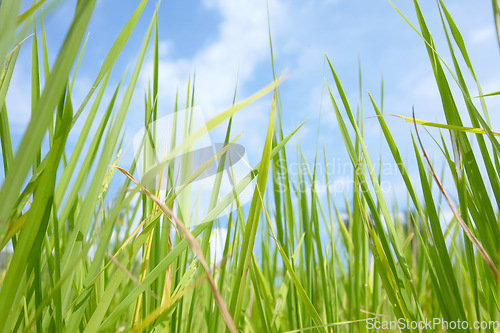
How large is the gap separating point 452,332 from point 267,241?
0.72m

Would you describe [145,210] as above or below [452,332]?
above

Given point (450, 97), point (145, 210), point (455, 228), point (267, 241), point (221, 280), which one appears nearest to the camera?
point (450, 97)

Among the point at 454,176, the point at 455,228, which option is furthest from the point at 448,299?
the point at 455,228

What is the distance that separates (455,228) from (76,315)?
3.20ft

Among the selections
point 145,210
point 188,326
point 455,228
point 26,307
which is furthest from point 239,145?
point 455,228

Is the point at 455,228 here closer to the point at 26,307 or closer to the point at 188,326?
the point at 188,326

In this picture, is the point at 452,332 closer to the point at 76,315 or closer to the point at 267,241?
the point at 76,315

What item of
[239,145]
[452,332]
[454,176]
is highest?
[239,145]

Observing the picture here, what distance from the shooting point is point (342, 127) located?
1.86 ft

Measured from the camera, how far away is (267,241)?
117 centimetres

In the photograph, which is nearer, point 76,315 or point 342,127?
point 76,315

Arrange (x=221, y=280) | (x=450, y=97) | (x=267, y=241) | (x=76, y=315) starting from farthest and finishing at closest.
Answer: (x=267, y=241) → (x=221, y=280) → (x=450, y=97) → (x=76, y=315)

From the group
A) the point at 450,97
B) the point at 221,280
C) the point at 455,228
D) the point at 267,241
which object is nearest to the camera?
the point at 450,97

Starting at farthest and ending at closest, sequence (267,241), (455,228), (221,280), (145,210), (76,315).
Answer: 1. (267,241)
2. (455,228)
3. (221,280)
4. (145,210)
5. (76,315)
